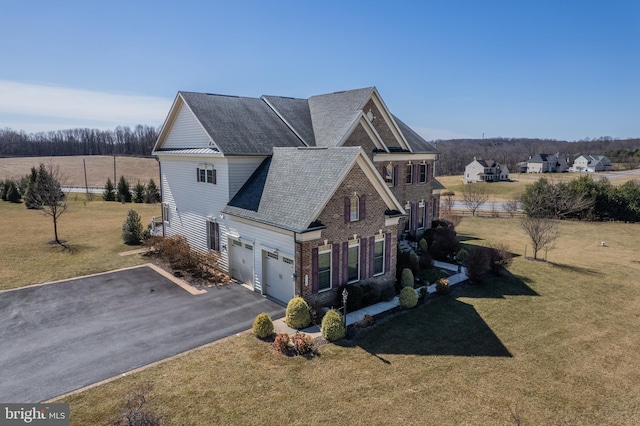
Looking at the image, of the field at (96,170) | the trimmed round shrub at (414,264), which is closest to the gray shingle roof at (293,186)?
the trimmed round shrub at (414,264)

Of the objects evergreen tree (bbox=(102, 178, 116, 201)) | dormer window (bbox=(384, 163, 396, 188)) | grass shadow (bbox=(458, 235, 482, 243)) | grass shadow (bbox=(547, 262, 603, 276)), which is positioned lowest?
grass shadow (bbox=(547, 262, 603, 276))

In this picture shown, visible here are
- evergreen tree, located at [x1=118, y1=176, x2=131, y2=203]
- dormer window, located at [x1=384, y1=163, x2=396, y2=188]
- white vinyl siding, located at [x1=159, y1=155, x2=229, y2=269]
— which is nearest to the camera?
white vinyl siding, located at [x1=159, y1=155, x2=229, y2=269]

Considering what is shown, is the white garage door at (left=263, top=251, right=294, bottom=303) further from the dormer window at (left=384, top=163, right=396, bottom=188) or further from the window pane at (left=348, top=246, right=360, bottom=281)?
the dormer window at (left=384, top=163, right=396, bottom=188)

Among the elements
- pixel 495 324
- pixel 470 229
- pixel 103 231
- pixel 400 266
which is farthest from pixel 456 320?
pixel 103 231

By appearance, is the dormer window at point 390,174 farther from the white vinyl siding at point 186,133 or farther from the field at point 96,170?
the field at point 96,170

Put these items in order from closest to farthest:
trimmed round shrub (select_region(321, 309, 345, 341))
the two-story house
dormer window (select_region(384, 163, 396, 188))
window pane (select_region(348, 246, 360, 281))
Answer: trimmed round shrub (select_region(321, 309, 345, 341)) < the two-story house < window pane (select_region(348, 246, 360, 281)) < dormer window (select_region(384, 163, 396, 188))

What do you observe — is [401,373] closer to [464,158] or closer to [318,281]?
[318,281]

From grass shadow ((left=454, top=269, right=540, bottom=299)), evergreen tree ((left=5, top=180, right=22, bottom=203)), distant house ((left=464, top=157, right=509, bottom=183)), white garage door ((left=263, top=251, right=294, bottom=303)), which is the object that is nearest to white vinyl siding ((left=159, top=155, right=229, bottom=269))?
white garage door ((left=263, top=251, right=294, bottom=303))
